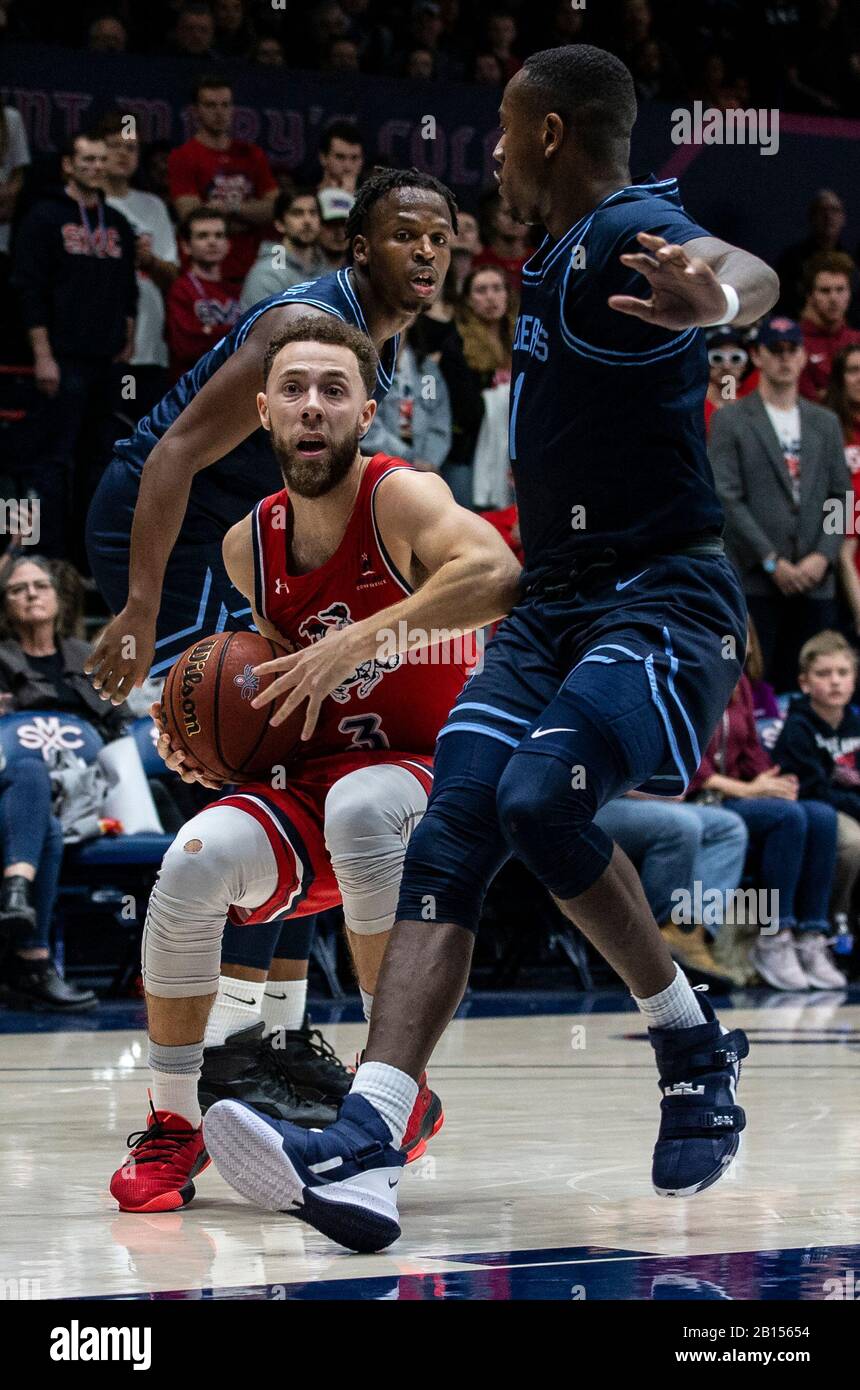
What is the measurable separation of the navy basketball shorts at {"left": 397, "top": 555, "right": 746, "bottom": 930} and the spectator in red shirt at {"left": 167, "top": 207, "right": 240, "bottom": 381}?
6291 millimetres

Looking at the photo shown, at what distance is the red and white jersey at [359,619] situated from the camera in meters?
Answer: 4.01

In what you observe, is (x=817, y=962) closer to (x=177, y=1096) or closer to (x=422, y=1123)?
(x=422, y=1123)

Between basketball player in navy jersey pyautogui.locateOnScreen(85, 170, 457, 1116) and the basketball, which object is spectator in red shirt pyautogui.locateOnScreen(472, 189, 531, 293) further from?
the basketball

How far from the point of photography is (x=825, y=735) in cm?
923

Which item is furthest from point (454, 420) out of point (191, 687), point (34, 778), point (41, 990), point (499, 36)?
point (191, 687)

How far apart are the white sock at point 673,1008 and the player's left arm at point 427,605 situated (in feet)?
2.42

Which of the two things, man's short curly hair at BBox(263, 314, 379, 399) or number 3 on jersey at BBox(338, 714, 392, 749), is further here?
number 3 on jersey at BBox(338, 714, 392, 749)

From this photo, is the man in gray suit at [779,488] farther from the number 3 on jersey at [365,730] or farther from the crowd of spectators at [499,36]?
the number 3 on jersey at [365,730]

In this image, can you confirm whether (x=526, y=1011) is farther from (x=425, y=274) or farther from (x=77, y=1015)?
(x=425, y=274)

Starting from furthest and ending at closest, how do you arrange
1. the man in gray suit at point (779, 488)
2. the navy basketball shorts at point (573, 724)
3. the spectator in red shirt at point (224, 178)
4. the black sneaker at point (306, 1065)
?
the spectator in red shirt at point (224, 178), the man in gray suit at point (779, 488), the black sneaker at point (306, 1065), the navy basketball shorts at point (573, 724)

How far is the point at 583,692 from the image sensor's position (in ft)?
10.9

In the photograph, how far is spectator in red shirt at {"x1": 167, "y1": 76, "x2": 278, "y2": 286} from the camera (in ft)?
32.9

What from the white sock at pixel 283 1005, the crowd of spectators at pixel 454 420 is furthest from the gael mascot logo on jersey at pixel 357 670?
the crowd of spectators at pixel 454 420

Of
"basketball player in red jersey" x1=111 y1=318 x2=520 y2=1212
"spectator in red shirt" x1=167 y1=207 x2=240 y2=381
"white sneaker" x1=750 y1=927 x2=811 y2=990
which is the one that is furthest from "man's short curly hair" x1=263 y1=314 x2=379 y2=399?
"spectator in red shirt" x1=167 y1=207 x2=240 y2=381
